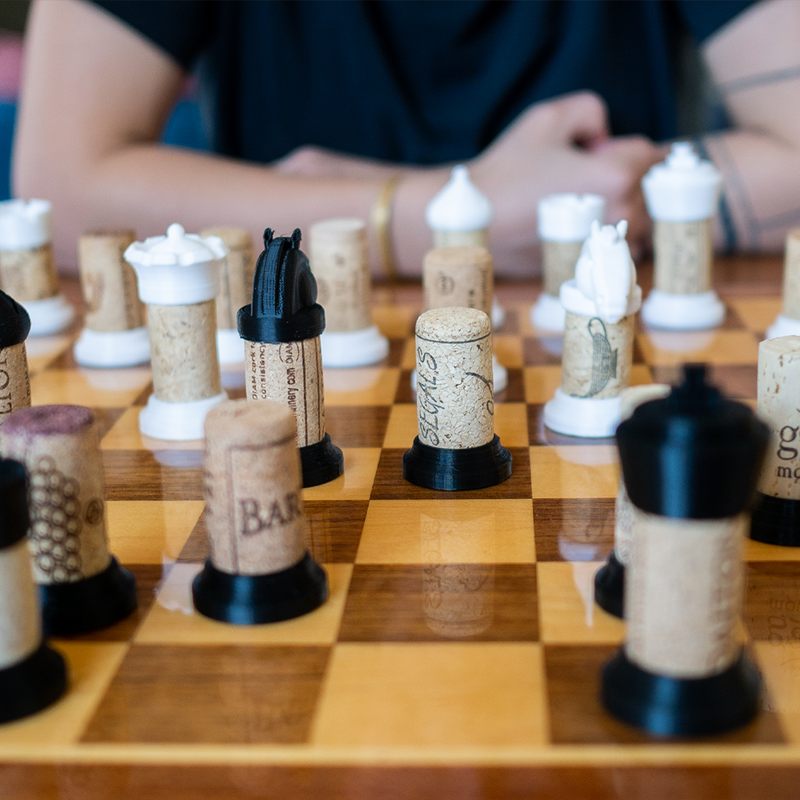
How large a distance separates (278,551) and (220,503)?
0.22ft

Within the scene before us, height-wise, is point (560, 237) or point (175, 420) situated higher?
point (560, 237)

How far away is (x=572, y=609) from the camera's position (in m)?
0.85

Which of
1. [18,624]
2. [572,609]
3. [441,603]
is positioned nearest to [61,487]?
[18,624]

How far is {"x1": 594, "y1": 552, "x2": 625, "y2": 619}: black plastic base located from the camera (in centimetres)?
83

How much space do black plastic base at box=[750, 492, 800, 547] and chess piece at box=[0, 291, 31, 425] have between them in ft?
2.59

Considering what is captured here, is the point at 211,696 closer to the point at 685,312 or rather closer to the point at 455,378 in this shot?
the point at 455,378

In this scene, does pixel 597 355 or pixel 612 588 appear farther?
pixel 597 355

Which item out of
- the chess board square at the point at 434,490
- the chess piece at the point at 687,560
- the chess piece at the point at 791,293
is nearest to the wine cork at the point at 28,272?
the chess board square at the point at 434,490

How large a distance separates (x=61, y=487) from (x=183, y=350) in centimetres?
50

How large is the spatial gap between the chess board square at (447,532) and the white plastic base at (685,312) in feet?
2.42

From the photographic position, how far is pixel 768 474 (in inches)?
38.2

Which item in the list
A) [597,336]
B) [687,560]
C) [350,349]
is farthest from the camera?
[350,349]

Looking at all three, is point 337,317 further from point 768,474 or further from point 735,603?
point 735,603

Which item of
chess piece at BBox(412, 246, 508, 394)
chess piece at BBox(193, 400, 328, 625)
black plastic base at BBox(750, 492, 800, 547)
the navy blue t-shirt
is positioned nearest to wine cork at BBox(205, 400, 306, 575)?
chess piece at BBox(193, 400, 328, 625)
